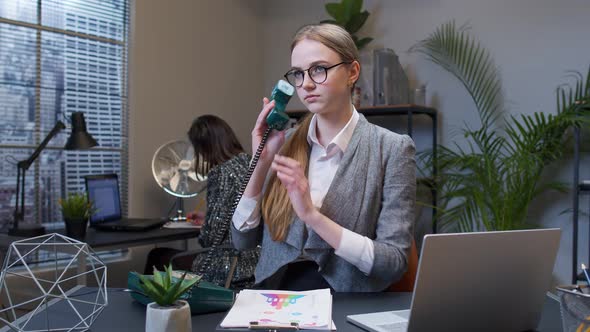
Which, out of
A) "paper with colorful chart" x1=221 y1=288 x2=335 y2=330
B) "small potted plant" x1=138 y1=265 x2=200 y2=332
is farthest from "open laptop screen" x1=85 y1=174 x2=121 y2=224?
"small potted plant" x1=138 y1=265 x2=200 y2=332

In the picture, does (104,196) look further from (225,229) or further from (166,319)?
(166,319)

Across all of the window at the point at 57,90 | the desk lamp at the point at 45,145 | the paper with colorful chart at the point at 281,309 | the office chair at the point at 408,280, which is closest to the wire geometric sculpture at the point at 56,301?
the paper with colorful chart at the point at 281,309

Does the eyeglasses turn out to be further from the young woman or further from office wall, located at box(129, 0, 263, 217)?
office wall, located at box(129, 0, 263, 217)

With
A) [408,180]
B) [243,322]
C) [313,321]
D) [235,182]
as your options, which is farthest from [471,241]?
[235,182]

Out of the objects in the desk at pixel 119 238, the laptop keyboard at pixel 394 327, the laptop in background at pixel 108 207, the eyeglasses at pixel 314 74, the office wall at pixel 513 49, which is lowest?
the desk at pixel 119 238

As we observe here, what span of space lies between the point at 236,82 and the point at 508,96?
202cm

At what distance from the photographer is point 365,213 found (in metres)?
1.62

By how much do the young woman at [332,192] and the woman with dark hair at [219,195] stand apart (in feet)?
2.09

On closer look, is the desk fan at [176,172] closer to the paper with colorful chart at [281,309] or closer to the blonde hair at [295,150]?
the blonde hair at [295,150]

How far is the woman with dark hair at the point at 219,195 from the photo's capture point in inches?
102

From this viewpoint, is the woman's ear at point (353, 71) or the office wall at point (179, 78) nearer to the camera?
the woman's ear at point (353, 71)

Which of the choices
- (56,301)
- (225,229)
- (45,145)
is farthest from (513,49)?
(56,301)

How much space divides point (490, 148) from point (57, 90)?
267 centimetres

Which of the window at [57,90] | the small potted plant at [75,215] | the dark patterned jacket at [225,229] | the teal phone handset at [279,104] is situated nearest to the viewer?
the teal phone handset at [279,104]
